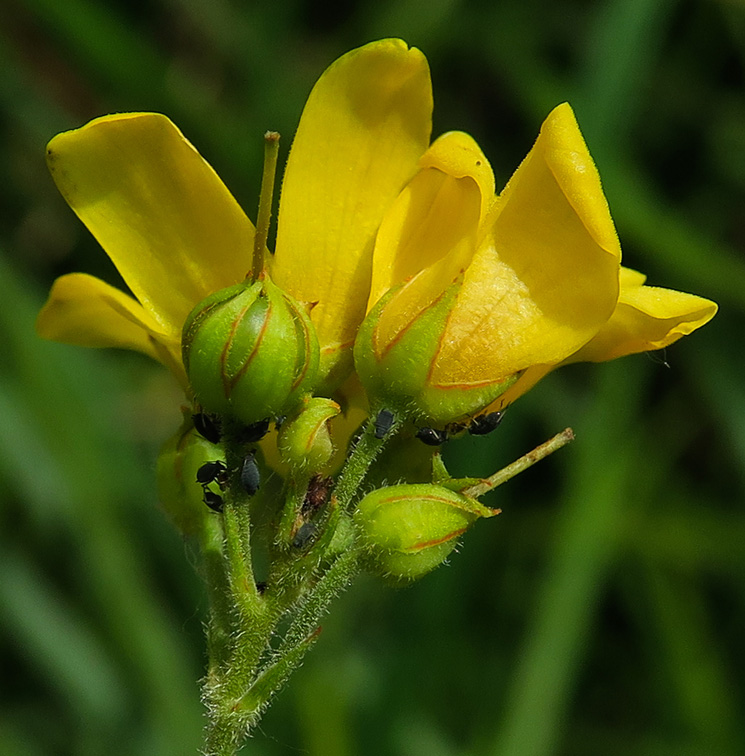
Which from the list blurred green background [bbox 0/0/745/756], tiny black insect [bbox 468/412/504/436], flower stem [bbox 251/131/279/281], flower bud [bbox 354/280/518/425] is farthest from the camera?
blurred green background [bbox 0/0/745/756]

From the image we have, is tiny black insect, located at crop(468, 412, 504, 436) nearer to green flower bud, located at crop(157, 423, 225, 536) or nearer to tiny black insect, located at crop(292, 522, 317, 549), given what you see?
tiny black insect, located at crop(292, 522, 317, 549)

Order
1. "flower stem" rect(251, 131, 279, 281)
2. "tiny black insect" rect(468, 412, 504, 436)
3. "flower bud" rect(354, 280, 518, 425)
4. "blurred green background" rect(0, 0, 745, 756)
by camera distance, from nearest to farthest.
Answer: "flower stem" rect(251, 131, 279, 281) → "flower bud" rect(354, 280, 518, 425) → "tiny black insect" rect(468, 412, 504, 436) → "blurred green background" rect(0, 0, 745, 756)

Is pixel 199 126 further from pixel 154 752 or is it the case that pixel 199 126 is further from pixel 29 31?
pixel 154 752

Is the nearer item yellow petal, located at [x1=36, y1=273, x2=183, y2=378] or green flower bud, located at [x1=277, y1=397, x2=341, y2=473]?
green flower bud, located at [x1=277, y1=397, x2=341, y2=473]

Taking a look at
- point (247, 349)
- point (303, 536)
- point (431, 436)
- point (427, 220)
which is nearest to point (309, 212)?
point (427, 220)

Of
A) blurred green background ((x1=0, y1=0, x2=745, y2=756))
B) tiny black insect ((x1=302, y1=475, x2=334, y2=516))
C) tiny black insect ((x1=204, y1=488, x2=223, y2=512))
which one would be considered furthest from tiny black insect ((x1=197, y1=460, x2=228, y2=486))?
blurred green background ((x1=0, y1=0, x2=745, y2=756))

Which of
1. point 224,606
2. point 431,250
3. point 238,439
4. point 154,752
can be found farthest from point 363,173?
point 154,752

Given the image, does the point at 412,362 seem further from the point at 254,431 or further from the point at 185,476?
the point at 185,476
